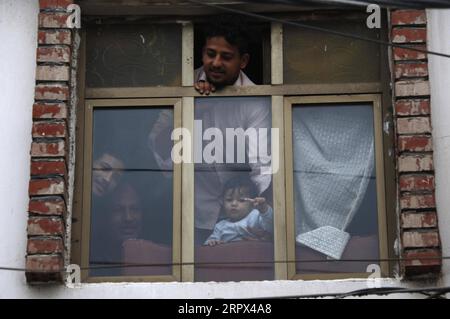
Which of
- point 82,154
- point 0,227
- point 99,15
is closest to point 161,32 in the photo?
point 99,15

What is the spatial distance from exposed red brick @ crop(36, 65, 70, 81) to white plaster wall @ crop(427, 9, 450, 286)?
2.34 meters

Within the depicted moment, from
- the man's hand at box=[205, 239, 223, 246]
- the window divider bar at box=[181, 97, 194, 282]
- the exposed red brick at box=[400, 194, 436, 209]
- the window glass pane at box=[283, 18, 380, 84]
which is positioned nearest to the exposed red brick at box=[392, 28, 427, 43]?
the window glass pane at box=[283, 18, 380, 84]

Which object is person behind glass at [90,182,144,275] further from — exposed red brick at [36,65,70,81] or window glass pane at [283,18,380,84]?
window glass pane at [283,18,380,84]

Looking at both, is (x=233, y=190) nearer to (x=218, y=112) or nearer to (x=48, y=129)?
(x=218, y=112)

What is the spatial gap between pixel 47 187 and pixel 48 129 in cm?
38

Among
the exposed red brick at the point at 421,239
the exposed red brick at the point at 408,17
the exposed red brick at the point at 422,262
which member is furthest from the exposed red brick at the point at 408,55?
the exposed red brick at the point at 422,262

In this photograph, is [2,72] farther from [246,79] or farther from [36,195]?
[246,79]

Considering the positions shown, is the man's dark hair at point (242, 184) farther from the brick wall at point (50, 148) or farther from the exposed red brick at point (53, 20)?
the exposed red brick at point (53, 20)

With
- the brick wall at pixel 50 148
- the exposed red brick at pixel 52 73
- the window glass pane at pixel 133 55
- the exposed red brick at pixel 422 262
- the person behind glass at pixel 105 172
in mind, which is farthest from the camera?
the window glass pane at pixel 133 55

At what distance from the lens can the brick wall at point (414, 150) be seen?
331 inches

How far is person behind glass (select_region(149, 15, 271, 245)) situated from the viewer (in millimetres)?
8961

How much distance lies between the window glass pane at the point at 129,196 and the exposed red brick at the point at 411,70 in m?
1.52

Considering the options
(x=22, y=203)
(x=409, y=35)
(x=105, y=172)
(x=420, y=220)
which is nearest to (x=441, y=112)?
(x=409, y=35)

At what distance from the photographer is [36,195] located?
8.61 metres
